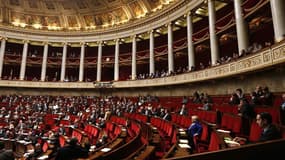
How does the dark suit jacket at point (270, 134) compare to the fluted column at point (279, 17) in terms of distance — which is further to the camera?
the fluted column at point (279, 17)

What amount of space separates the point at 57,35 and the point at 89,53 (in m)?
4.34

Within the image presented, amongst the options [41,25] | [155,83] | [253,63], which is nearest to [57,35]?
[41,25]

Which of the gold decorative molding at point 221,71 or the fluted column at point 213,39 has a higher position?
the fluted column at point 213,39

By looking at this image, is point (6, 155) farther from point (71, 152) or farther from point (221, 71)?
point (221, 71)

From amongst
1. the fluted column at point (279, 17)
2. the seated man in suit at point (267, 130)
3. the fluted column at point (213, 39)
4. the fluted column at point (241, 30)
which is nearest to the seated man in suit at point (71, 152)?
the seated man in suit at point (267, 130)

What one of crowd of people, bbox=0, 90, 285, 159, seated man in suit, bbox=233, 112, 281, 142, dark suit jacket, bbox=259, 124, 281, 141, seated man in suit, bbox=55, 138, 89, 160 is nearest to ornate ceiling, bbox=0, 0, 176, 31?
crowd of people, bbox=0, 90, 285, 159

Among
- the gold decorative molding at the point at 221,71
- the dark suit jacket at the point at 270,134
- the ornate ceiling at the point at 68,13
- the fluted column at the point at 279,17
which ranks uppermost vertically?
the ornate ceiling at the point at 68,13

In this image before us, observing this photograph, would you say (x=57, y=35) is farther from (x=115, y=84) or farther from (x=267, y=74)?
(x=267, y=74)

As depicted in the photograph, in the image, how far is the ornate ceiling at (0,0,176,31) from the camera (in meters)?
22.0

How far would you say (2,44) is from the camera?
70.6 ft

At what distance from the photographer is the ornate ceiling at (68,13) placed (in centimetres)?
2197

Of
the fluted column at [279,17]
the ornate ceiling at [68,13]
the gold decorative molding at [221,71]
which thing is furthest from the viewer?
the ornate ceiling at [68,13]

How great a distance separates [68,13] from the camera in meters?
23.7

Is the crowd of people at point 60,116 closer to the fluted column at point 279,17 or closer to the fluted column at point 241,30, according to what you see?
the fluted column at point 279,17
